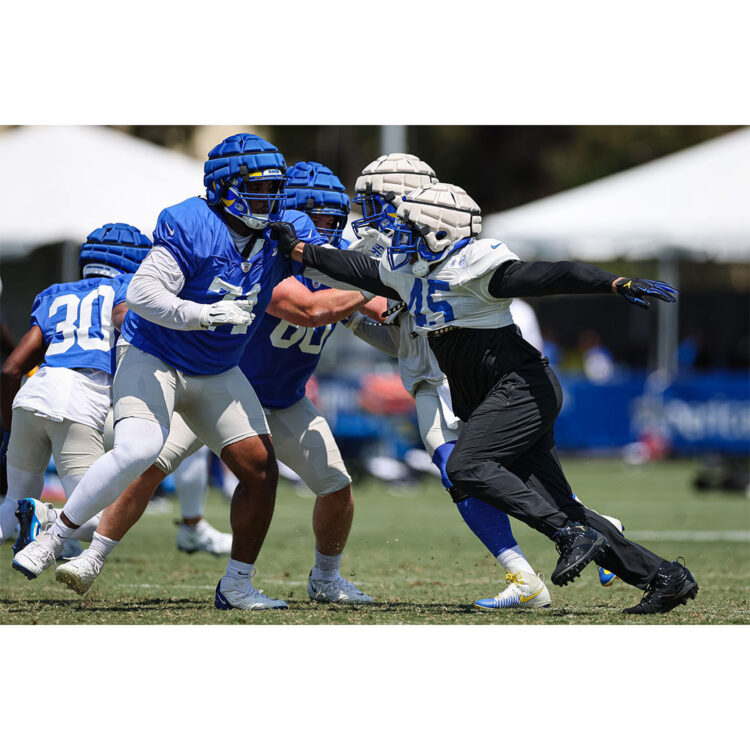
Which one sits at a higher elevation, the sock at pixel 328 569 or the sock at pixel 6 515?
the sock at pixel 6 515

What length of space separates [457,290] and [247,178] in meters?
1.12

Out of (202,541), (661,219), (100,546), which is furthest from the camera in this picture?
(661,219)

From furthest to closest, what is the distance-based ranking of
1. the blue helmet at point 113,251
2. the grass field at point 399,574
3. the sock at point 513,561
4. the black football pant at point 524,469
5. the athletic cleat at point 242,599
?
1. the blue helmet at point 113,251
2. the sock at point 513,561
3. the athletic cleat at point 242,599
4. the grass field at point 399,574
5. the black football pant at point 524,469

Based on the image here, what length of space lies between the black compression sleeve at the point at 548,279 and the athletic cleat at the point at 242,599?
1921 millimetres

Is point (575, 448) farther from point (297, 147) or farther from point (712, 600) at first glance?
point (297, 147)

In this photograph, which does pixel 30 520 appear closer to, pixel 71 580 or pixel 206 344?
pixel 71 580

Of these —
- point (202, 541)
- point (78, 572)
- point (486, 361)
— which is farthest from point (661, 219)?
point (78, 572)

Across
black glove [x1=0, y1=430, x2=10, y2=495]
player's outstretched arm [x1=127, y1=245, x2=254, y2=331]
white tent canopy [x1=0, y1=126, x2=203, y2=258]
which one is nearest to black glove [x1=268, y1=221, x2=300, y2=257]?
player's outstretched arm [x1=127, y1=245, x2=254, y2=331]

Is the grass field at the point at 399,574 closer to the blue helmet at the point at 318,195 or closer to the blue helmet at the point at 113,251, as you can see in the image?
the blue helmet at the point at 113,251

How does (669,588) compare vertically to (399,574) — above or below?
above

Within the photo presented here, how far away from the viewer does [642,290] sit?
5.37m

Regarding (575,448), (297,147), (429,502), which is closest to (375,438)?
(429,502)

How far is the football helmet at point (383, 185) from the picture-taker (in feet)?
21.6

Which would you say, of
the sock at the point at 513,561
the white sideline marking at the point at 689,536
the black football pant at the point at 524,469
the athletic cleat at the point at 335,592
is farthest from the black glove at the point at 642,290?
the white sideline marking at the point at 689,536
